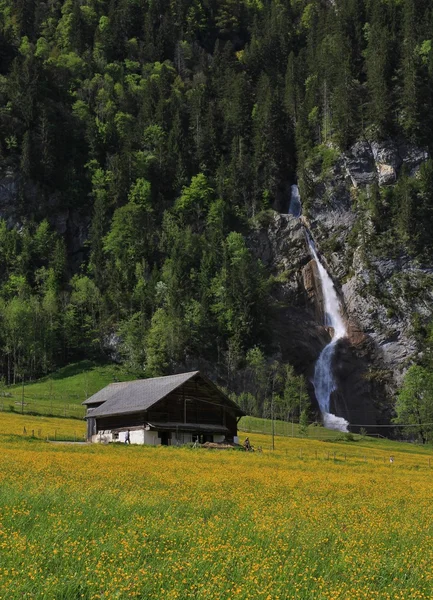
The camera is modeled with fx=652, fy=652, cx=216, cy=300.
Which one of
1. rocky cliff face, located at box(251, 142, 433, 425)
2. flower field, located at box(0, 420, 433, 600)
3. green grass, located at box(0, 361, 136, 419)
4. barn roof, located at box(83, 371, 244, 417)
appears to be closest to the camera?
flower field, located at box(0, 420, 433, 600)

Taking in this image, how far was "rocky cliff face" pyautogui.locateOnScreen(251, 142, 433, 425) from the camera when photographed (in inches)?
4776

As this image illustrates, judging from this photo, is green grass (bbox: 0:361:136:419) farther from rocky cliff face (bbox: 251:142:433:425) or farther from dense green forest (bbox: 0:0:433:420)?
rocky cliff face (bbox: 251:142:433:425)

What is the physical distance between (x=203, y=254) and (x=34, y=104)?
63.8 metres

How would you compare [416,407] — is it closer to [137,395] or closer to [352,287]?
[352,287]

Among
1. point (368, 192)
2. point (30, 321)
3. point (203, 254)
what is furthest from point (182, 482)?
point (368, 192)

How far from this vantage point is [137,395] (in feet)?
226

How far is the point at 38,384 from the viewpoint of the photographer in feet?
369

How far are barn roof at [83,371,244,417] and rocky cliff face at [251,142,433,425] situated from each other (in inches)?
2037

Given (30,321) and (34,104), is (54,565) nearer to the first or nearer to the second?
(30,321)

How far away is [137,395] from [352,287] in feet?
247

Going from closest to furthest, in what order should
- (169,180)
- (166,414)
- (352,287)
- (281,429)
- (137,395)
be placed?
1. (166,414)
2. (137,395)
3. (281,429)
4. (352,287)
5. (169,180)

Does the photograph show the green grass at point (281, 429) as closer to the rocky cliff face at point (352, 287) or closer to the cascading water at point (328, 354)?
the cascading water at point (328, 354)

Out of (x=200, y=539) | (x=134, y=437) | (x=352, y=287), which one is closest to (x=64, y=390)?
(x=134, y=437)

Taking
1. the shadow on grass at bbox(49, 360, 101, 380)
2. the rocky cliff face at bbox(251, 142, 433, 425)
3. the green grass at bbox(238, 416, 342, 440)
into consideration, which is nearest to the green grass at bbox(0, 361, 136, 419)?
the shadow on grass at bbox(49, 360, 101, 380)
